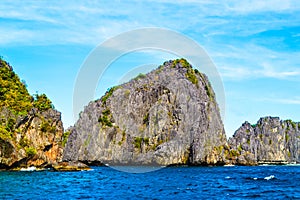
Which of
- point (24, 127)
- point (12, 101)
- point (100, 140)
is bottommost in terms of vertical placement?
point (24, 127)

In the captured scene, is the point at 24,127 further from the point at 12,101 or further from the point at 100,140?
the point at 100,140

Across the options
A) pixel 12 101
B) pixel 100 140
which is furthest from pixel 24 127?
pixel 100 140

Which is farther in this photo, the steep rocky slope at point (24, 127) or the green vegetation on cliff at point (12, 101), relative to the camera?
the green vegetation on cliff at point (12, 101)

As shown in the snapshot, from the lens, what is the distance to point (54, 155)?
124 m

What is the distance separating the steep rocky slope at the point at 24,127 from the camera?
325ft

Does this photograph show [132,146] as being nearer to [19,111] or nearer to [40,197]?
[19,111]

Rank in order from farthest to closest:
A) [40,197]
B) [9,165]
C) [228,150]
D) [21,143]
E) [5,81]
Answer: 1. [228,150]
2. [5,81]
3. [21,143]
4. [9,165]
5. [40,197]

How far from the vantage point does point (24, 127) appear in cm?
11075

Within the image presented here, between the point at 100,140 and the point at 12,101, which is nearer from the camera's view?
the point at 12,101

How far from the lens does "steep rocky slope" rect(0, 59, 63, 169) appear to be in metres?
99.1

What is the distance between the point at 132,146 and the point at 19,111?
93.1m

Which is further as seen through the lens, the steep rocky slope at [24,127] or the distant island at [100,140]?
the distant island at [100,140]

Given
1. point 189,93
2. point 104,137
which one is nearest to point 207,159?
point 189,93

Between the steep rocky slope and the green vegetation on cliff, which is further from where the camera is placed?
the green vegetation on cliff
